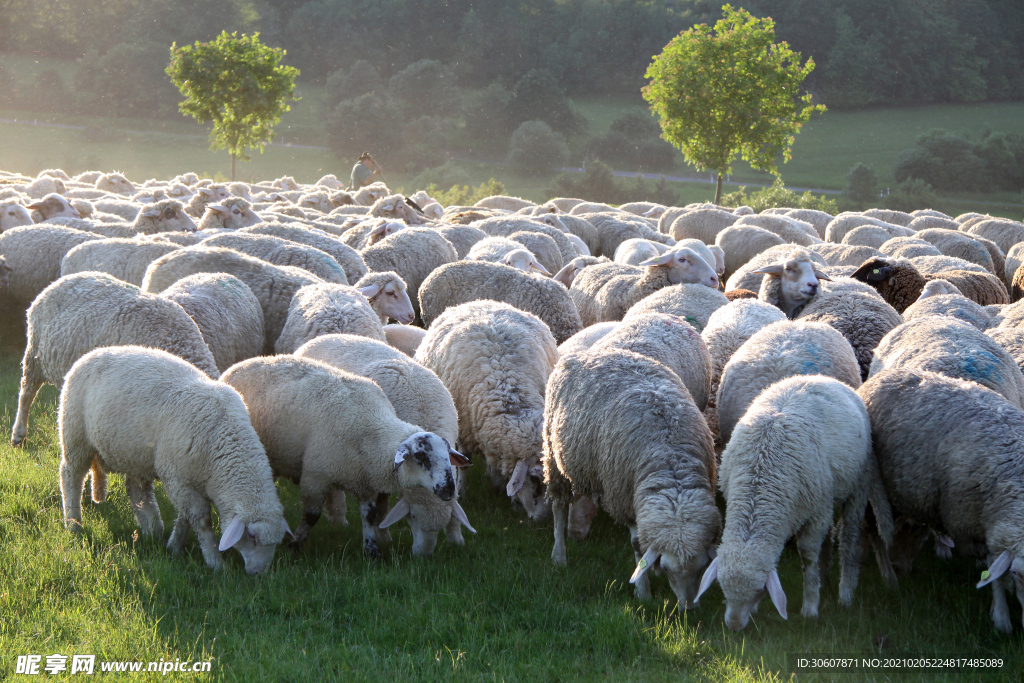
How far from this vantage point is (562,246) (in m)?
11.8

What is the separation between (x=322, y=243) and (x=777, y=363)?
18.6ft

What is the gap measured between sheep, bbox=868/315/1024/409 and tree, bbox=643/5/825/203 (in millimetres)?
20792

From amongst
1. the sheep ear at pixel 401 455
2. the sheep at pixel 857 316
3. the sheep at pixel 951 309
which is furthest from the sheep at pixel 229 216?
the sheep at pixel 951 309

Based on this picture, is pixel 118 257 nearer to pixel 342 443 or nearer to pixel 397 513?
pixel 342 443

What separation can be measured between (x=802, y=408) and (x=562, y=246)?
7765mm

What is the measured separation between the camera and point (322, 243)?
9.20 metres

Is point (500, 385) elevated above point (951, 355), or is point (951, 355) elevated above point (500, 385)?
point (951, 355)

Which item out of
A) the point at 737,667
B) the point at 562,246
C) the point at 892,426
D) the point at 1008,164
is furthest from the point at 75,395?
the point at 1008,164

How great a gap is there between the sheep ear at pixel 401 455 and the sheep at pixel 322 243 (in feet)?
14.9

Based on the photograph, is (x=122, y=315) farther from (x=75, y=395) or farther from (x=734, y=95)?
(x=734, y=95)

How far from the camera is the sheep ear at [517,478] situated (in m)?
5.34

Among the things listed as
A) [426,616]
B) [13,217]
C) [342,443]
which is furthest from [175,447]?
[13,217]

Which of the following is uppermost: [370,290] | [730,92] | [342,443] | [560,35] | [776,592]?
[560,35]

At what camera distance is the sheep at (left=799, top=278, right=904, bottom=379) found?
20.8 feet
